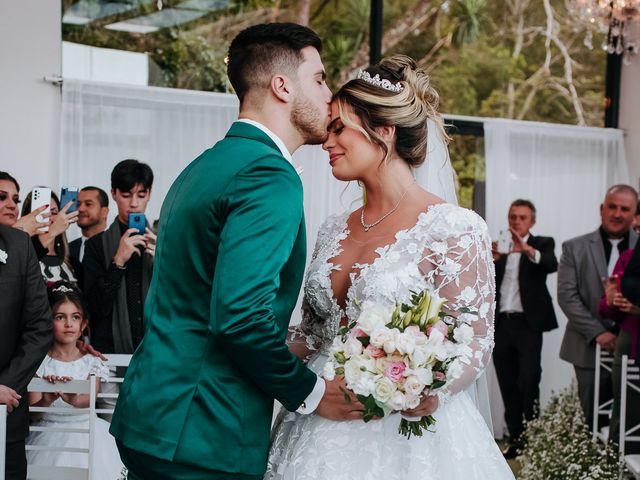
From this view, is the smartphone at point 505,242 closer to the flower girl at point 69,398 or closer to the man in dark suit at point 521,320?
the man in dark suit at point 521,320

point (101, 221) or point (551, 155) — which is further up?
point (551, 155)

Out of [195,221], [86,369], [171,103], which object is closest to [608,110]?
[171,103]

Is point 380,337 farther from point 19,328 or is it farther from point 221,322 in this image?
point 19,328

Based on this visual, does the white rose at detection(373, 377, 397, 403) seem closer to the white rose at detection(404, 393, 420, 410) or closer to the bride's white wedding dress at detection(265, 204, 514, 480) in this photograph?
the white rose at detection(404, 393, 420, 410)

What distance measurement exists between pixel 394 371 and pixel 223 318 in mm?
428

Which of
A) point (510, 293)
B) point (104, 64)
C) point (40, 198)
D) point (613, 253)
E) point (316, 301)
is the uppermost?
point (104, 64)

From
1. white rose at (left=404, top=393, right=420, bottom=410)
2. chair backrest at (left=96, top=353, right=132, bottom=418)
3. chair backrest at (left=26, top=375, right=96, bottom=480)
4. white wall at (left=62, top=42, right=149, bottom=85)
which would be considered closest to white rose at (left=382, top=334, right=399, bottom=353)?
white rose at (left=404, top=393, right=420, bottom=410)

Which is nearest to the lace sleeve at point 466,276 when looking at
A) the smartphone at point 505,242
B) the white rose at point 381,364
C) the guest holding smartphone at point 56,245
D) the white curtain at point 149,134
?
the white rose at point 381,364

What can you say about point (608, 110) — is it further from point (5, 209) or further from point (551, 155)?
point (5, 209)

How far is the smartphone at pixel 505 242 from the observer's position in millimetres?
7164

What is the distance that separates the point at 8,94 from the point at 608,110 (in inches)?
204

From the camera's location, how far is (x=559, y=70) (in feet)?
26.9

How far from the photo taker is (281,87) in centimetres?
232

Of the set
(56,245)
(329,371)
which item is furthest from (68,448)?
(329,371)
